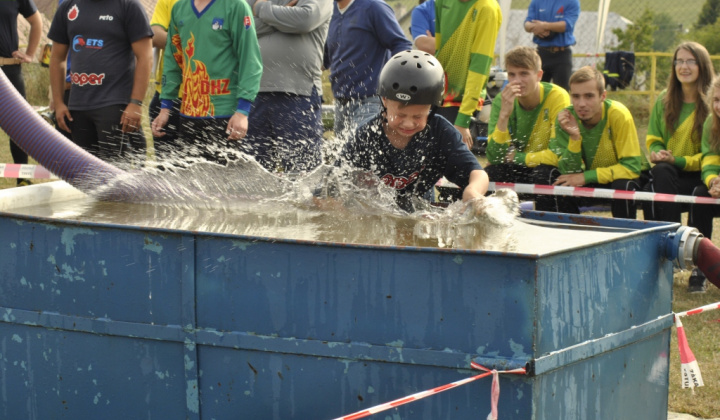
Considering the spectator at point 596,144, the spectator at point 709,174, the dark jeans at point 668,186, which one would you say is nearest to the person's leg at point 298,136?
the spectator at point 596,144

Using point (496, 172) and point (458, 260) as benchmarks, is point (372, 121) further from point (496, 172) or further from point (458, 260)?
point (496, 172)

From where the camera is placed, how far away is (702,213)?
7418 mm

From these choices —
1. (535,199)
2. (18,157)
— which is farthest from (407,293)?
(18,157)

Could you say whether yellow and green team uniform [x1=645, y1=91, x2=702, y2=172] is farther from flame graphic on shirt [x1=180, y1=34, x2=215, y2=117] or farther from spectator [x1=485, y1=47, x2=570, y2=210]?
flame graphic on shirt [x1=180, y1=34, x2=215, y2=117]

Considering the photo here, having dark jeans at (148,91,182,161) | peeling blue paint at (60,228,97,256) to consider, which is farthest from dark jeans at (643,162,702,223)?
peeling blue paint at (60,228,97,256)

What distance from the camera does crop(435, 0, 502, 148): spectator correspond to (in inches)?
290

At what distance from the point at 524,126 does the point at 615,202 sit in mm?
1017

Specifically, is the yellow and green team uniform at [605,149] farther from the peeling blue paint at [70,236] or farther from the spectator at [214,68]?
the peeling blue paint at [70,236]

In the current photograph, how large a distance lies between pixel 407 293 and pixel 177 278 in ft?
3.02

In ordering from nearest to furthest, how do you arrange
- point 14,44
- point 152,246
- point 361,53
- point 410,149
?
1. point 152,246
2. point 410,149
3. point 361,53
4. point 14,44

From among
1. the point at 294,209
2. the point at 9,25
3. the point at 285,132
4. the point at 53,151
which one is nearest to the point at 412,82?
the point at 294,209

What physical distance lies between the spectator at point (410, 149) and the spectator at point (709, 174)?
289cm

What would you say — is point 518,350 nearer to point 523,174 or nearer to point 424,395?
point 424,395

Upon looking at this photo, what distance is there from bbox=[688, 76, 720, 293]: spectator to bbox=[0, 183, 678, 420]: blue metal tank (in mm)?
3165
